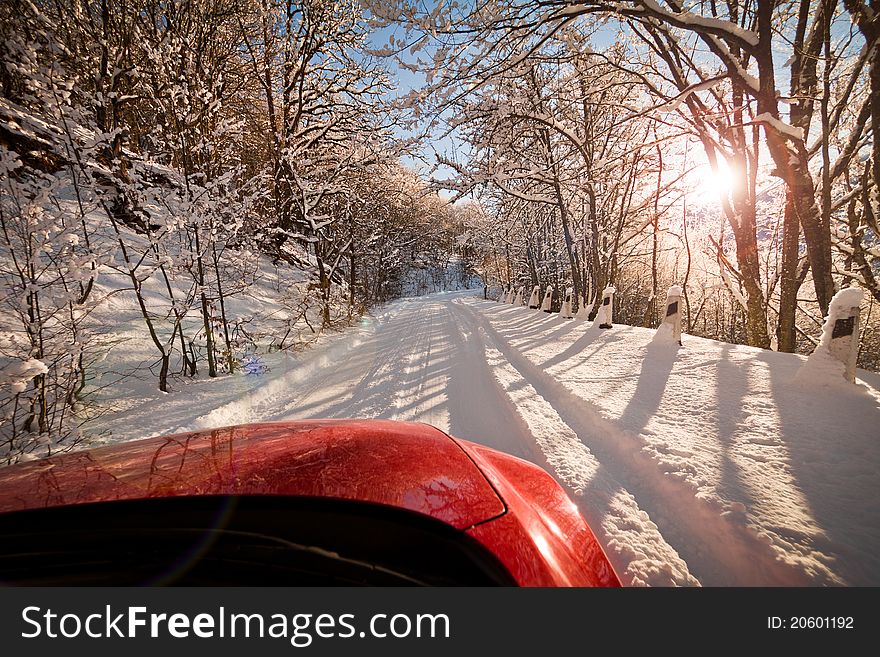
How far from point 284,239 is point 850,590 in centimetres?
1298

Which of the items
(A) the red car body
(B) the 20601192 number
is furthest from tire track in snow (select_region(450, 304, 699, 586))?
(A) the red car body

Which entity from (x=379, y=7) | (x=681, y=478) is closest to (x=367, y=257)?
(x=379, y=7)

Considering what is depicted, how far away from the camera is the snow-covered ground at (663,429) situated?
1.73m

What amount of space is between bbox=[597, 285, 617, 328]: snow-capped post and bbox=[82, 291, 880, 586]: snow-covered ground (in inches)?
90.3

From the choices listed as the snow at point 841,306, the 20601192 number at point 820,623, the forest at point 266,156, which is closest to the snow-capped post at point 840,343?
the snow at point 841,306

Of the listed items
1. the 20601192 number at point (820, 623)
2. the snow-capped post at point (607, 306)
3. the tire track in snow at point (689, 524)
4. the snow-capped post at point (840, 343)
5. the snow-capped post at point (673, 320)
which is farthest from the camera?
the snow-capped post at point (607, 306)

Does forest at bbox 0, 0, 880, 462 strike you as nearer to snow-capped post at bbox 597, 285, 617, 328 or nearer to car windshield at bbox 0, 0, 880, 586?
car windshield at bbox 0, 0, 880, 586

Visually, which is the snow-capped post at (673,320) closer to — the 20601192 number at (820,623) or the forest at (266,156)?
the forest at (266,156)

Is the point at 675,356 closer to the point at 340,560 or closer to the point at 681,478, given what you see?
the point at 681,478

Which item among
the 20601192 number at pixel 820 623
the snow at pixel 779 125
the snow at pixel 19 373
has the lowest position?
the 20601192 number at pixel 820 623

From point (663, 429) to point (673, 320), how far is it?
3946mm

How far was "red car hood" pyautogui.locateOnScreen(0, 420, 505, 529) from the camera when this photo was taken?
39.7 inches

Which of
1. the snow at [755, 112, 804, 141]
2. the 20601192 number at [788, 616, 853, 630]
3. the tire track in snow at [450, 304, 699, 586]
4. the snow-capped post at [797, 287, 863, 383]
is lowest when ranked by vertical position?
the tire track in snow at [450, 304, 699, 586]

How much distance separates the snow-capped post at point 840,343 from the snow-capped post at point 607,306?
5.06 meters
